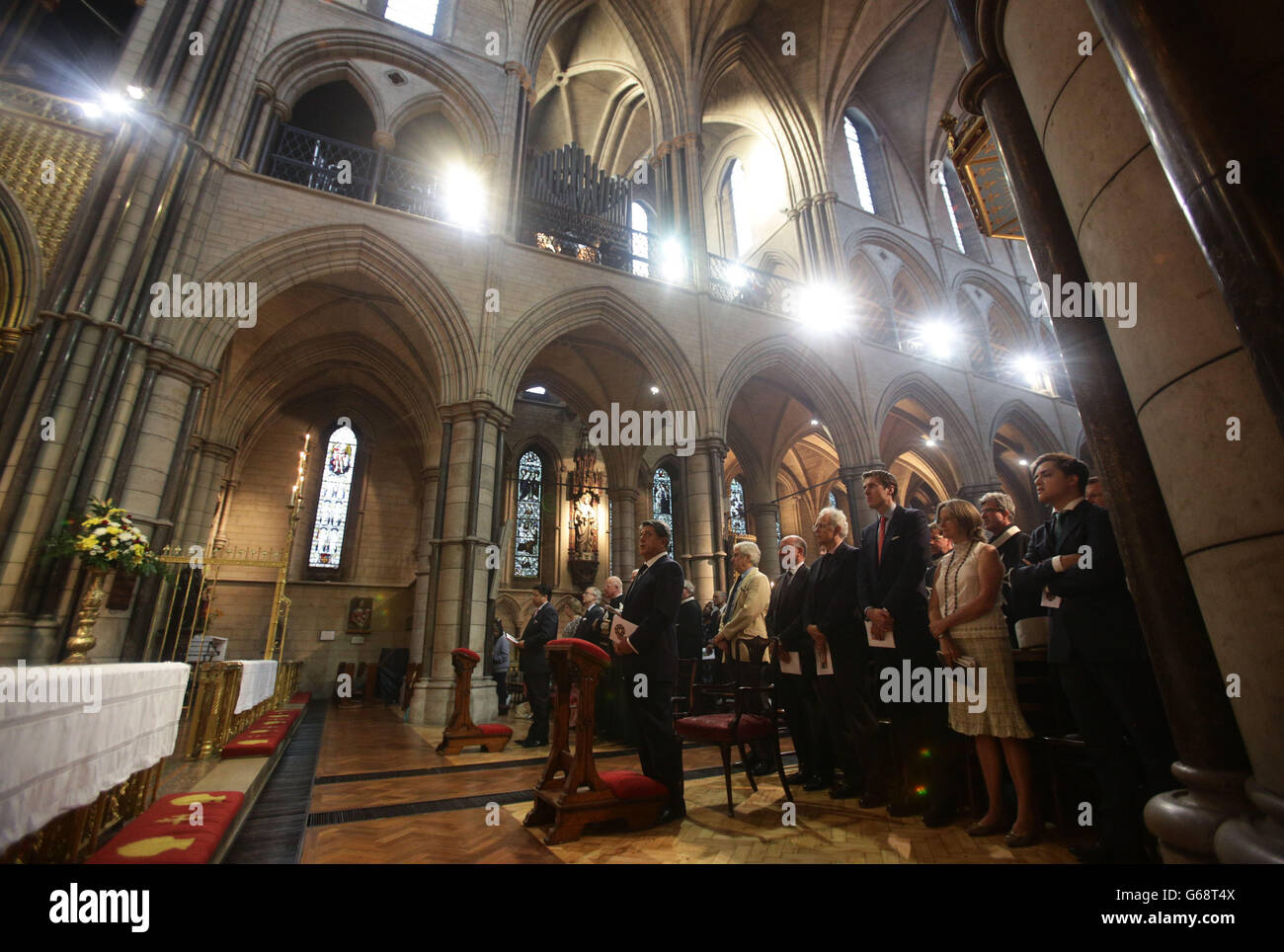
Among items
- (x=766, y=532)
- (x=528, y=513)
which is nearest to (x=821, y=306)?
(x=766, y=532)

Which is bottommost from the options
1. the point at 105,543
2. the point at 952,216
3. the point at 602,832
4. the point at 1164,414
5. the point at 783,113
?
the point at 602,832

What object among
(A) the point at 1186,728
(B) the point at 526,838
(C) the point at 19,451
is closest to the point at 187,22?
(C) the point at 19,451

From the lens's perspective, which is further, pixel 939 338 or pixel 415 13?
pixel 939 338

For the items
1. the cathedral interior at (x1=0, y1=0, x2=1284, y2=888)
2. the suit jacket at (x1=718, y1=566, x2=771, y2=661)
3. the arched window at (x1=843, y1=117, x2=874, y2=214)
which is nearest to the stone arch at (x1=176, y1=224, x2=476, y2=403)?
the cathedral interior at (x1=0, y1=0, x2=1284, y2=888)

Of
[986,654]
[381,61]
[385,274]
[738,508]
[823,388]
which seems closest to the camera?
[986,654]

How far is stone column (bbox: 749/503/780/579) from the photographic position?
539 inches

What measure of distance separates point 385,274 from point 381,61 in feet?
13.1

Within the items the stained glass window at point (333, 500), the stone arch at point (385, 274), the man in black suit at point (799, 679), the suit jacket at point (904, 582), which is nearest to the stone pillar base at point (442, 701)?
the stone arch at point (385, 274)

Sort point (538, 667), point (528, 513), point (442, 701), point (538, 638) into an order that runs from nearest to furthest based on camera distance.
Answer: point (538, 638) < point (538, 667) < point (442, 701) < point (528, 513)

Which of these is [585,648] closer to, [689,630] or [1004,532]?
[1004,532]

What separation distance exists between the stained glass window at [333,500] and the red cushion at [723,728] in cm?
1107

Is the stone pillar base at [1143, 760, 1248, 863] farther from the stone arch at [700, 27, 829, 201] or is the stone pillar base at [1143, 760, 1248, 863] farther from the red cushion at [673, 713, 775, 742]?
the stone arch at [700, 27, 829, 201]

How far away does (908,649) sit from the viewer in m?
2.85
